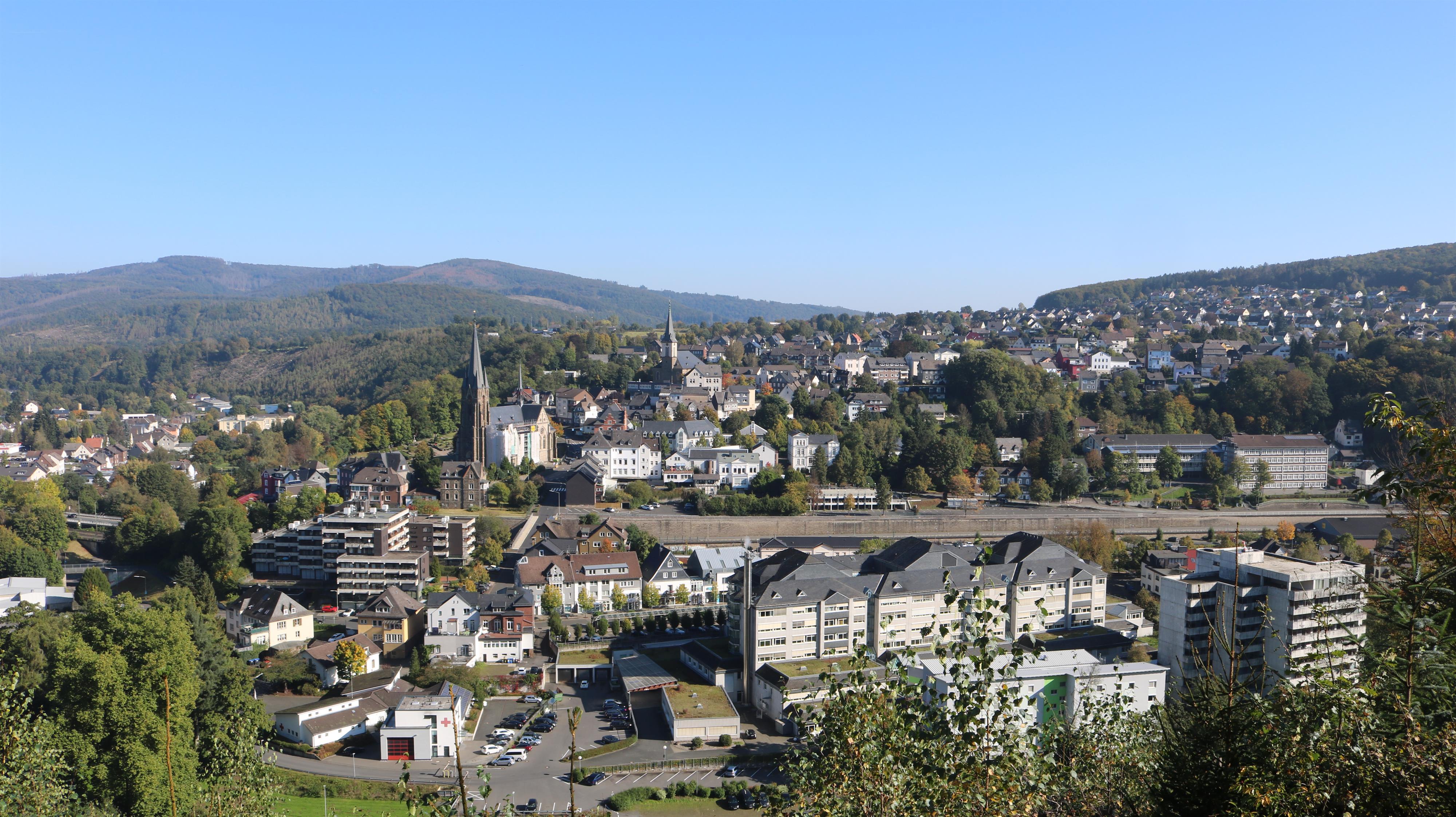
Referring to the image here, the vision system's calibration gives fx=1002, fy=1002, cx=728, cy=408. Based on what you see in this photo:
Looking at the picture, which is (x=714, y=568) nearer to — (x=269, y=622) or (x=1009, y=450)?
(x=269, y=622)

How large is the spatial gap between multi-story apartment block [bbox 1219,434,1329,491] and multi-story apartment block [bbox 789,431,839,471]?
12.9 metres

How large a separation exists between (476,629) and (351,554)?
5.55 m

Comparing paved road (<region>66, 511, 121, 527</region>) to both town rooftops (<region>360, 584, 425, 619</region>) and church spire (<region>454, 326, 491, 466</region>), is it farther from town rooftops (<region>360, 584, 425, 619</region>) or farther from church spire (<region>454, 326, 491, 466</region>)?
town rooftops (<region>360, 584, 425, 619</region>)

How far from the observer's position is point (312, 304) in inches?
5123

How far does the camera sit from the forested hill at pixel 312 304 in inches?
4641

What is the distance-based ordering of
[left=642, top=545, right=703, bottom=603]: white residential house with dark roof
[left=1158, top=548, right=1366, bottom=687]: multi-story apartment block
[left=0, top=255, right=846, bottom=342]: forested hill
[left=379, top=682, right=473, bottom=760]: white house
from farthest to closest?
1. [left=0, top=255, right=846, bottom=342]: forested hill
2. [left=642, top=545, right=703, bottom=603]: white residential house with dark roof
3. [left=1158, top=548, right=1366, bottom=687]: multi-story apartment block
4. [left=379, top=682, right=473, bottom=760]: white house

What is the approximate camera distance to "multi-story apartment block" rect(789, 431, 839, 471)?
33.4m

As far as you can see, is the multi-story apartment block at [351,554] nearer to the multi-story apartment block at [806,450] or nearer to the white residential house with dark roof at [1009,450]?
the multi-story apartment block at [806,450]

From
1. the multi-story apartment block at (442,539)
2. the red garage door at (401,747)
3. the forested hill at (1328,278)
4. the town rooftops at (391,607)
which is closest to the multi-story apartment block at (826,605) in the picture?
the red garage door at (401,747)

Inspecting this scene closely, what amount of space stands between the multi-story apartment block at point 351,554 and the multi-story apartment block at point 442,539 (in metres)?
0.19

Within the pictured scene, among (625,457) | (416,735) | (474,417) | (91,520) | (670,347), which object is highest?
(670,347)

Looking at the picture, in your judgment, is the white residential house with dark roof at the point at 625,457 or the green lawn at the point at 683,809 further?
the white residential house with dark roof at the point at 625,457

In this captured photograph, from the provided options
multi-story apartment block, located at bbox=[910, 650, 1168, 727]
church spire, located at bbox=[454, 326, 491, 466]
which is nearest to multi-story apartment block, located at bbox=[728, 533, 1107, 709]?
multi-story apartment block, located at bbox=[910, 650, 1168, 727]

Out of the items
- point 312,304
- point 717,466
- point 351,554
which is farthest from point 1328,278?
point 312,304
